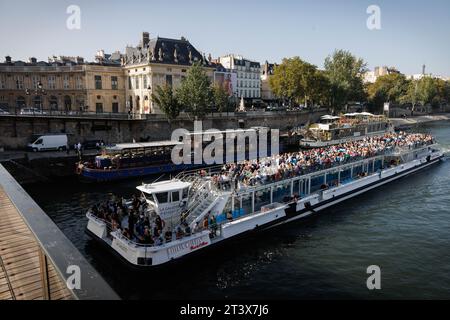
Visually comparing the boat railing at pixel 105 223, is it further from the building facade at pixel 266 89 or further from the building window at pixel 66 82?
the building facade at pixel 266 89

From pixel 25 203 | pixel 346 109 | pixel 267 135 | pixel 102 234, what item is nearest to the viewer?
pixel 25 203

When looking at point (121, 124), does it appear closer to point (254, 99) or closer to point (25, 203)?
point (25, 203)

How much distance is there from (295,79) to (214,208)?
2568 inches

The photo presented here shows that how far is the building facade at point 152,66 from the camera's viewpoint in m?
66.6

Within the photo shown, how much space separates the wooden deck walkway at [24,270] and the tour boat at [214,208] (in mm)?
11014

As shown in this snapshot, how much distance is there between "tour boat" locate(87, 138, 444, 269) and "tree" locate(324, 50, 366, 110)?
68.5 meters

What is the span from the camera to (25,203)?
23.6 ft

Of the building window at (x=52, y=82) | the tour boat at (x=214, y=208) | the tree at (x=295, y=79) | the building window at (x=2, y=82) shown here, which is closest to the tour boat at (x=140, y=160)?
the tour boat at (x=214, y=208)

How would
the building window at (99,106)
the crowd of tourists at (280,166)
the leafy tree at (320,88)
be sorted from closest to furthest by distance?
the crowd of tourists at (280,166) → the building window at (99,106) → the leafy tree at (320,88)

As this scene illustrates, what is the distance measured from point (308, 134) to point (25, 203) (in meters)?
63.9

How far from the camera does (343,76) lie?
327 ft

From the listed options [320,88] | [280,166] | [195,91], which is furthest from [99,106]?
[280,166]

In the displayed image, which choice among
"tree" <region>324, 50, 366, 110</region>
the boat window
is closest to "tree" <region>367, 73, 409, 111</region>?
"tree" <region>324, 50, 366, 110</region>
